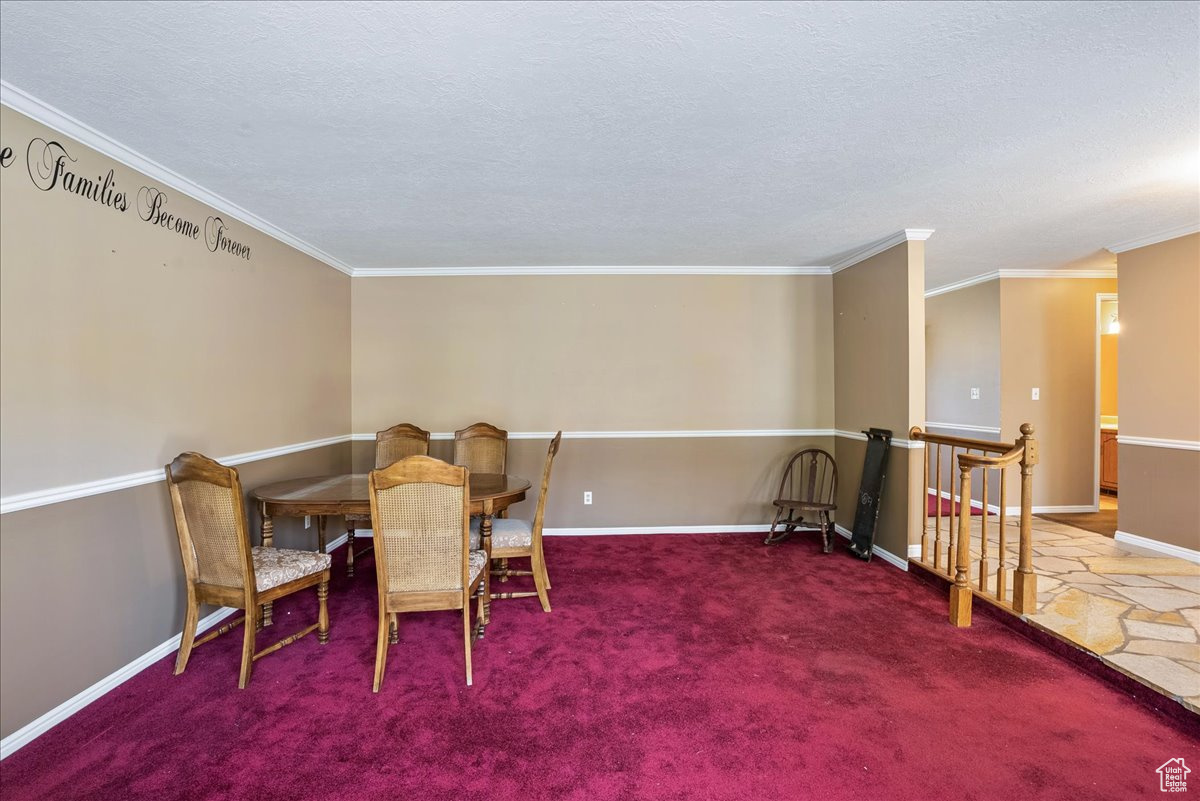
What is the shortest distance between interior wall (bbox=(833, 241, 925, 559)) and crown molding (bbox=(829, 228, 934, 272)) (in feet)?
0.12

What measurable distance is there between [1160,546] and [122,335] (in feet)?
22.1

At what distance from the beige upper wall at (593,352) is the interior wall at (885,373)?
29cm

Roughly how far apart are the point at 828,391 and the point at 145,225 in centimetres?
512

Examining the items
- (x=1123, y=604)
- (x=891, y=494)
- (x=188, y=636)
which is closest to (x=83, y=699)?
(x=188, y=636)

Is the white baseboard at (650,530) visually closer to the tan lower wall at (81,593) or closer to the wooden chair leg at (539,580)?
the wooden chair leg at (539,580)

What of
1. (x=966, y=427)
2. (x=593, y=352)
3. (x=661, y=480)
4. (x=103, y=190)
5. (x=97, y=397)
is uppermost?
(x=103, y=190)

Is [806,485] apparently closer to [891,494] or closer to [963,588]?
[891,494]

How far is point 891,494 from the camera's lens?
4.05 metres

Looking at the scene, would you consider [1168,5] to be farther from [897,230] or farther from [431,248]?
[431,248]

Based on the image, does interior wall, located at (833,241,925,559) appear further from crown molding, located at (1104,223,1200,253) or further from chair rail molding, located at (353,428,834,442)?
crown molding, located at (1104,223,1200,253)

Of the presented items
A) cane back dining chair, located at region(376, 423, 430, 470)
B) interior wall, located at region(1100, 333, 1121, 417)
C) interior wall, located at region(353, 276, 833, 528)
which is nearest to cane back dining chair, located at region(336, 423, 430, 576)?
cane back dining chair, located at region(376, 423, 430, 470)

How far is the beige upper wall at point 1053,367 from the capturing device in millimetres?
5176

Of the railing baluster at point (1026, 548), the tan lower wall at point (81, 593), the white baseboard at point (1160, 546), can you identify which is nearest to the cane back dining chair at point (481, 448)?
the tan lower wall at point (81, 593)

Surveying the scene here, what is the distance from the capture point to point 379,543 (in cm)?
232
